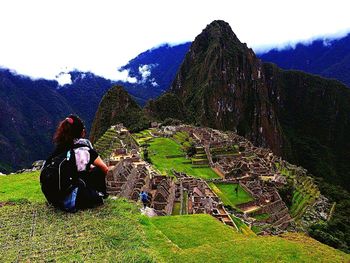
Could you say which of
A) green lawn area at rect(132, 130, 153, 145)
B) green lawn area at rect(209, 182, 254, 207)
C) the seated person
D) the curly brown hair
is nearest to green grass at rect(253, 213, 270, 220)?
green lawn area at rect(209, 182, 254, 207)

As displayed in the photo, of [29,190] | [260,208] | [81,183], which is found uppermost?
[81,183]

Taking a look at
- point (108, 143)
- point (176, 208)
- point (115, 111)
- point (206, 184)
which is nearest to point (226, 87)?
point (115, 111)

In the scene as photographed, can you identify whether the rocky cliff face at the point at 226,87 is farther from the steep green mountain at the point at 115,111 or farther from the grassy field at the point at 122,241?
the grassy field at the point at 122,241

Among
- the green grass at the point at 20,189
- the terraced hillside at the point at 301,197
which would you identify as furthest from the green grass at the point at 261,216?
the green grass at the point at 20,189

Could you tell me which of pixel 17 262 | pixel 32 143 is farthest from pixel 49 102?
pixel 17 262

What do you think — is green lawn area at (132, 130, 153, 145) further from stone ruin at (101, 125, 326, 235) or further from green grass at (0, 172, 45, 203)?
green grass at (0, 172, 45, 203)

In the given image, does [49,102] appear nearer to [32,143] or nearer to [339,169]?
[32,143]

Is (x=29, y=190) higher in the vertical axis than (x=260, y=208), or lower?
higher
